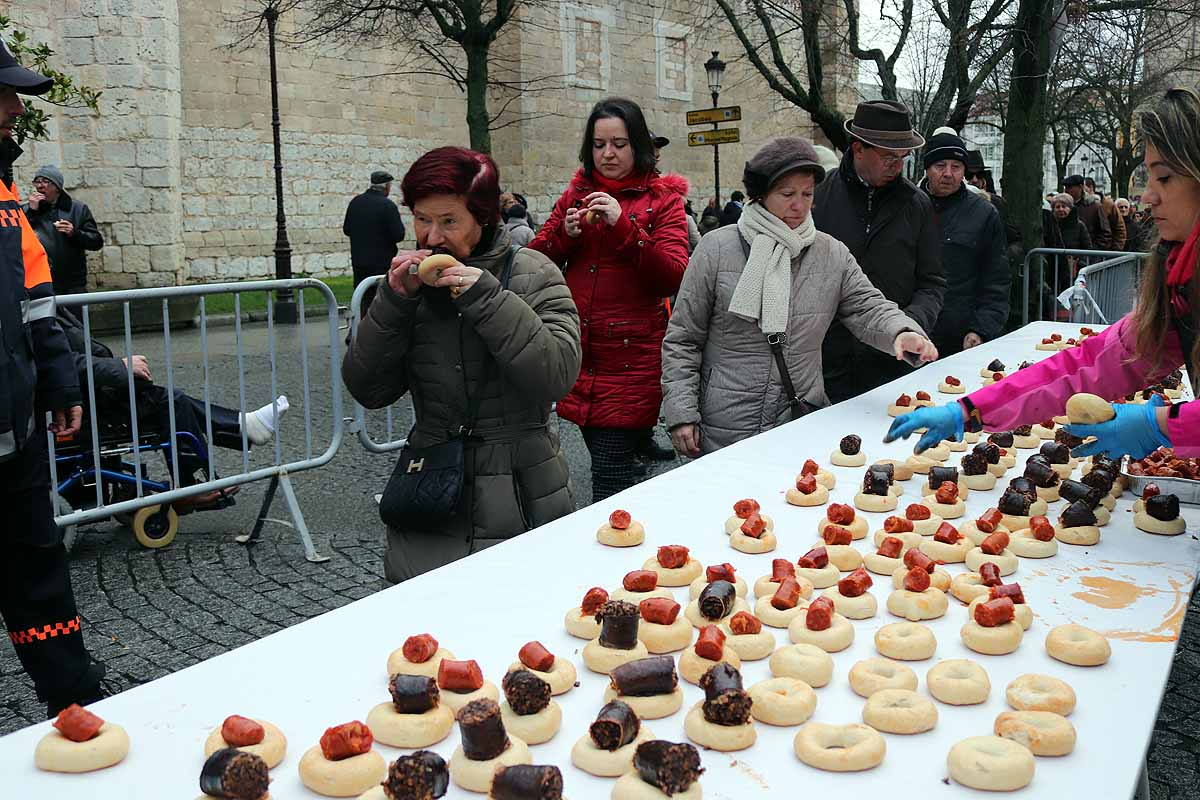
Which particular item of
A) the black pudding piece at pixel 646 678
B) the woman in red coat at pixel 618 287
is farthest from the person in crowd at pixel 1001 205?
the black pudding piece at pixel 646 678

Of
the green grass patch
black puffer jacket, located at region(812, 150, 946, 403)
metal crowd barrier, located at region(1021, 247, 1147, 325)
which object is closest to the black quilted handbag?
black puffer jacket, located at region(812, 150, 946, 403)

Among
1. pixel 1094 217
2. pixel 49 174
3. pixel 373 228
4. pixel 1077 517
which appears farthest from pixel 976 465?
pixel 1094 217

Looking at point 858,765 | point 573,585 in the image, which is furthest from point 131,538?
point 858,765

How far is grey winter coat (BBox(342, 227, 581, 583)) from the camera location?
2.75 metres

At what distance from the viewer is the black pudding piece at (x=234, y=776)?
53.4 inches

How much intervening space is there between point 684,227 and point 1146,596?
2.57m

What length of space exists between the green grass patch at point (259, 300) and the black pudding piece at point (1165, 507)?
14865 mm

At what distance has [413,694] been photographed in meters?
1.55

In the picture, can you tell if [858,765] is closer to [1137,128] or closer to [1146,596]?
[1146,596]

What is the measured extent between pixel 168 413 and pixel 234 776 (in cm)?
442

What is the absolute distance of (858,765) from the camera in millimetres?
1459

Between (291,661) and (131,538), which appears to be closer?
(291,661)

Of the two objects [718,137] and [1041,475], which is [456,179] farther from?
[718,137]

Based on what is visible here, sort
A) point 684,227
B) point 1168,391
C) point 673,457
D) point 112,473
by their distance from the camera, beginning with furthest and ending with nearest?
point 673,457
point 112,473
point 684,227
point 1168,391
